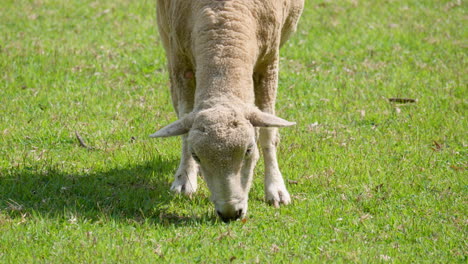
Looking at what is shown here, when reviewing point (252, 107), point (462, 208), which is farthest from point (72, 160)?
point (462, 208)

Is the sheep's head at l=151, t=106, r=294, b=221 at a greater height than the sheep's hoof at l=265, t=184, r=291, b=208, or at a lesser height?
greater

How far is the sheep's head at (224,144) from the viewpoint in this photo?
568cm

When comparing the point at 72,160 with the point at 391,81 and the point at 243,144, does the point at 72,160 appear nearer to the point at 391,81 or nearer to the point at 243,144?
the point at 243,144

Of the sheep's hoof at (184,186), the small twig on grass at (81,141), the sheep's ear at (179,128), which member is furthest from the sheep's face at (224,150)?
the small twig on grass at (81,141)

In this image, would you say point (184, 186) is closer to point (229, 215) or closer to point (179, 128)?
point (229, 215)

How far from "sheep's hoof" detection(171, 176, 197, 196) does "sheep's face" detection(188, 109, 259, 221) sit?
3.77ft

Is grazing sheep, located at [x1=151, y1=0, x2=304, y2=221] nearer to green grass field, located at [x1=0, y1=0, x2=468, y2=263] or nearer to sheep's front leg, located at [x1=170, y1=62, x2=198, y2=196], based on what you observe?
sheep's front leg, located at [x1=170, y1=62, x2=198, y2=196]

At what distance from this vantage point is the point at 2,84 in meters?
10.2

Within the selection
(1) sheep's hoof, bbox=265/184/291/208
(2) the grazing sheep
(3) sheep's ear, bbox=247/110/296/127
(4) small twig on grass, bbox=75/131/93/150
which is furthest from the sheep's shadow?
(3) sheep's ear, bbox=247/110/296/127

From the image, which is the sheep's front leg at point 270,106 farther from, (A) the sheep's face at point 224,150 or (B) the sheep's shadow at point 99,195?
(A) the sheep's face at point 224,150

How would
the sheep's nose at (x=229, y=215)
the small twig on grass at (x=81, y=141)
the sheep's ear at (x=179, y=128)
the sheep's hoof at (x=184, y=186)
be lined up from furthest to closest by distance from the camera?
the small twig on grass at (x=81, y=141)
the sheep's hoof at (x=184, y=186)
the sheep's nose at (x=229, y=215)
the sheep's ear at (x=179, y=128)

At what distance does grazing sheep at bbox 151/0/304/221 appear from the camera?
577 centimetres

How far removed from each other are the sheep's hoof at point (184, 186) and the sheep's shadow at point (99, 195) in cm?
10

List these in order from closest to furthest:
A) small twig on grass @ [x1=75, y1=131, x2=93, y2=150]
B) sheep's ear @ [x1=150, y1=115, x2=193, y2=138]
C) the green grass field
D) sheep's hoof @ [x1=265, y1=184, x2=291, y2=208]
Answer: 1. the green grass field
2. sheep's ear @ [x1=150, y1=115, x2=193, y2=138]
3. sheep's hoof @ [x1=265, y1=184, x2=291, y2=208]
4. small twig on grass @ [x1=75, y1=131, x2=93, y2=150]
